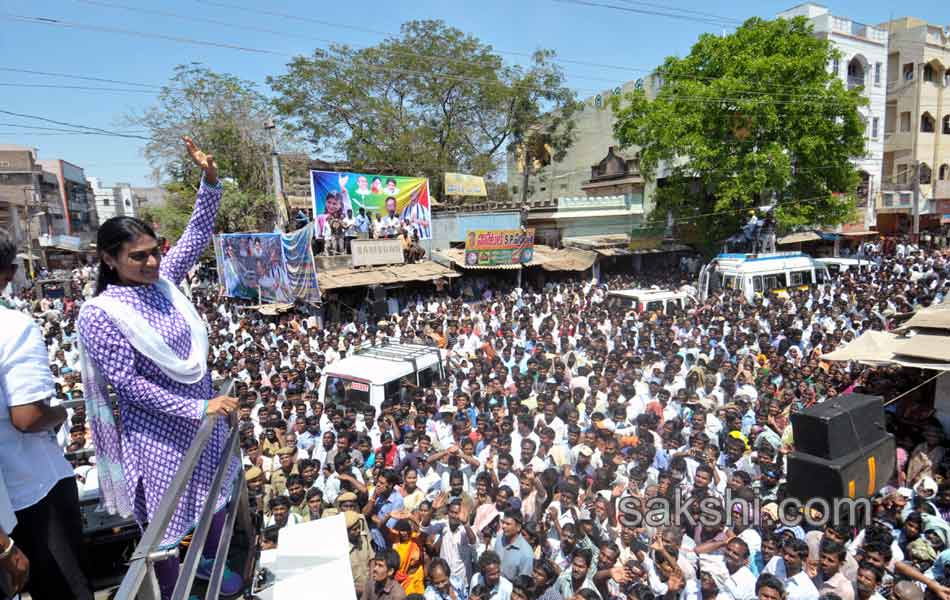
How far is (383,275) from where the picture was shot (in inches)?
690

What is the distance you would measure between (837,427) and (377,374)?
5111mm

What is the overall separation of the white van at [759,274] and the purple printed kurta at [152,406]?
1615cm

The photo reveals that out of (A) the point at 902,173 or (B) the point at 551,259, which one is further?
(A) the point at 902,173

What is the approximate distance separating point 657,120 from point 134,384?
22.5 m

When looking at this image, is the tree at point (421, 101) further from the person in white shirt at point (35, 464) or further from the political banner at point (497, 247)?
the person in white shirt at point (35, 464)

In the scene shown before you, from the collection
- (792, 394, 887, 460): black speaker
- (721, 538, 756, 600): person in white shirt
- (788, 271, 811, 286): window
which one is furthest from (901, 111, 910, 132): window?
(721, 538, 756, 600): person in white shirt

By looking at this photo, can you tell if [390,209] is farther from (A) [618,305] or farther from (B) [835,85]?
(B) [835,85]

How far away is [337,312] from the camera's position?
16.9 meters

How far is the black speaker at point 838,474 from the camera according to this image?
4918 millimetres

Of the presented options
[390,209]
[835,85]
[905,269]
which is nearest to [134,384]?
[390,209]

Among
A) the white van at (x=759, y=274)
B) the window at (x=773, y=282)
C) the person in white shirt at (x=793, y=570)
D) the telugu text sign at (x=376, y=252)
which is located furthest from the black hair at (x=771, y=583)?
the telugu text sign at (x=376, y=252)

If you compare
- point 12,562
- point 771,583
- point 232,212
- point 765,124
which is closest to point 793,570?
point 771,583

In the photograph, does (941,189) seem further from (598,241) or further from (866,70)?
(598,241)

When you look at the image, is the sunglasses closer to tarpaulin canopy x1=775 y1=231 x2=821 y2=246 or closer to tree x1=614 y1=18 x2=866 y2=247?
tree x1=614 y1=18 x2=866 y2=247
